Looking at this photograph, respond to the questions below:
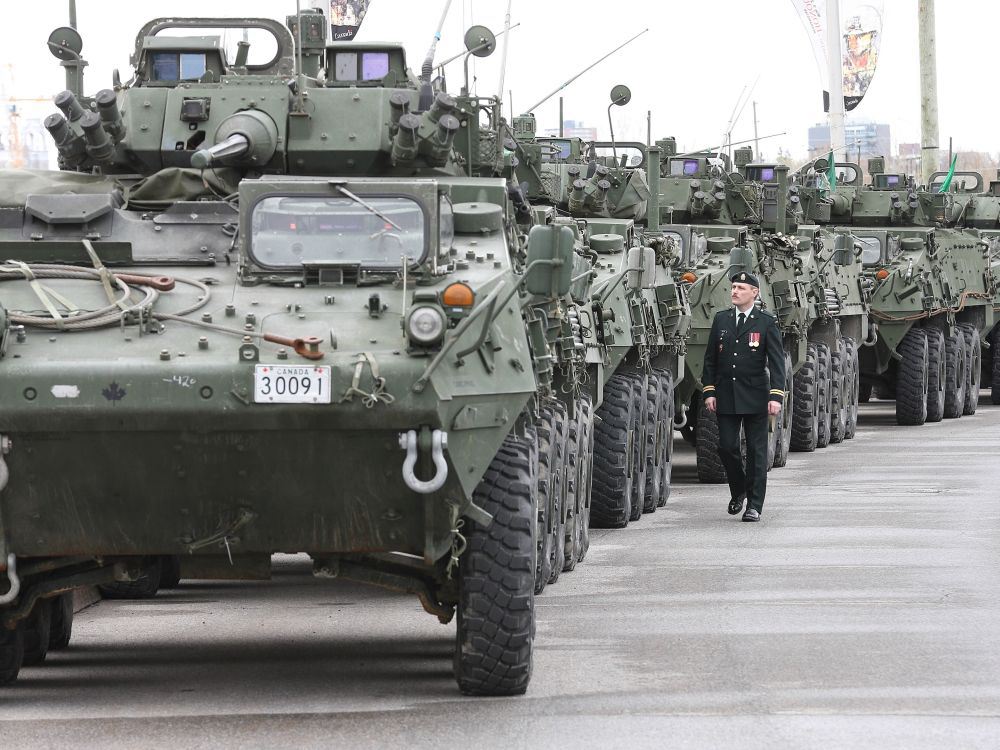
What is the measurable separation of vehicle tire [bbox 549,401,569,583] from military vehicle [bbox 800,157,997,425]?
47.2ft

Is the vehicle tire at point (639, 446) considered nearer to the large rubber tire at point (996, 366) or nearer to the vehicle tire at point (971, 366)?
the vehicle tire at point (971, 366)

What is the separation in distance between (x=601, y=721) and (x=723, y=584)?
13.6ft

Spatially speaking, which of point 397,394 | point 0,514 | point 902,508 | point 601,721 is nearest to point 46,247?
point 0,514

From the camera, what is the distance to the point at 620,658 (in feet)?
32.1

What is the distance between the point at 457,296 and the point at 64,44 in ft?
20.3

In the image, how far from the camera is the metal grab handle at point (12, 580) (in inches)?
335

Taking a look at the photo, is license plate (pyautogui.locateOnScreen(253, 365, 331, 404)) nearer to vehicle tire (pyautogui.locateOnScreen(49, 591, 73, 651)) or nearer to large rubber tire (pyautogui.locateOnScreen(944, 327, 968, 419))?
vehicle tire (pyautogui.locateOnScreen(49, 591, 73, 651))

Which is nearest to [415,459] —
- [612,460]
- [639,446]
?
[612,460]

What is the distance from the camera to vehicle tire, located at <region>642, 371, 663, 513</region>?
16.6 metres

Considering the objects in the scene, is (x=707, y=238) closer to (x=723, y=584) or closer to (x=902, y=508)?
(x=902, y=508)

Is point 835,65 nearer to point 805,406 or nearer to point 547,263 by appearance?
point 805,406

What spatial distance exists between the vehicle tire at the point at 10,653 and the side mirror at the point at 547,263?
2.85m

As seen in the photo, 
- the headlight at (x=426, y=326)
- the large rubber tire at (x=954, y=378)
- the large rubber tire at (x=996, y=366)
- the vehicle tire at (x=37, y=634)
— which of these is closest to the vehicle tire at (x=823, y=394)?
the large rubber tire at (x=954, y=378)

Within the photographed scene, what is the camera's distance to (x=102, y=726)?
8391mm
